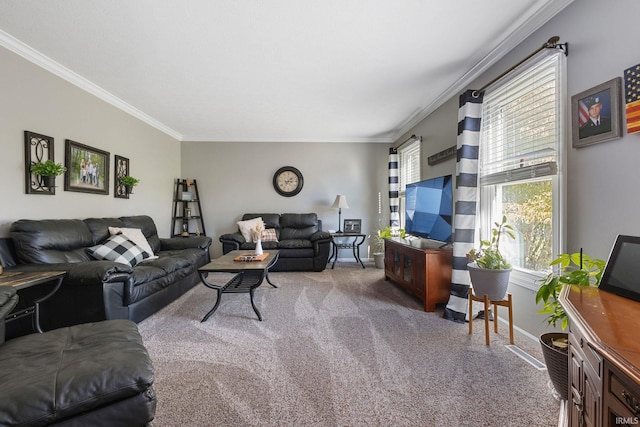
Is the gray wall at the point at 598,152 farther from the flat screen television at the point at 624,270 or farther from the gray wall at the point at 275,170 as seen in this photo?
the gray wall at the point at 275,170

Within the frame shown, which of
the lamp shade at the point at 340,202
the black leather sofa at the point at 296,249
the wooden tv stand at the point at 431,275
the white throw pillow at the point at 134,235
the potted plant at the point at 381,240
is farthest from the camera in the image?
the lamp shade at the point at 340,202

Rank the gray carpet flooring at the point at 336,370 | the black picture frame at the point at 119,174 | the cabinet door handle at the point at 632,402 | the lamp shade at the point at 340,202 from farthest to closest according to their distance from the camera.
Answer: the lamp shade at the point at 340,202 < the black picture frame at the point at 119,174 < the gray carpet flooring at the point at 336,370 < the cabinet door handle at the point at 632,402

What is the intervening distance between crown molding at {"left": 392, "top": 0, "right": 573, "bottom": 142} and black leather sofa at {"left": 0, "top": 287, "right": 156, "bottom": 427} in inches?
124

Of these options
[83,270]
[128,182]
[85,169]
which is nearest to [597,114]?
[83,270]

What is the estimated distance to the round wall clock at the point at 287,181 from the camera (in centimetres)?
559

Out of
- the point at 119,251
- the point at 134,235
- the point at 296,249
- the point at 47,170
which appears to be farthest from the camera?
the point at 296,249

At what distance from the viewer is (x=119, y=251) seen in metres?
3.05

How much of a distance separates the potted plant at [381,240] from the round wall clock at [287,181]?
186 cm

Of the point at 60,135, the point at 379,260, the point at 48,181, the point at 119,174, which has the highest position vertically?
the point at 60,135

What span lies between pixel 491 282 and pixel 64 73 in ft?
14.8

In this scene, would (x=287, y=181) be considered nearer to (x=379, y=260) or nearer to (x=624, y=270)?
(x=379, y=260)

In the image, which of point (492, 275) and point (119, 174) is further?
point (119, 174)

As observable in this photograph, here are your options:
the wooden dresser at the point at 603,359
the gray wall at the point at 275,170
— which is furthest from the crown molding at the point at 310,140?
the wooden dresser at the point at 603,359

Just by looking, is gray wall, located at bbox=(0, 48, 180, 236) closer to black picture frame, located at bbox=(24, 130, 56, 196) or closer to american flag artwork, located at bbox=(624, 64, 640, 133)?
black picture frame, located at bbox=(24, 130, 56, 196)
